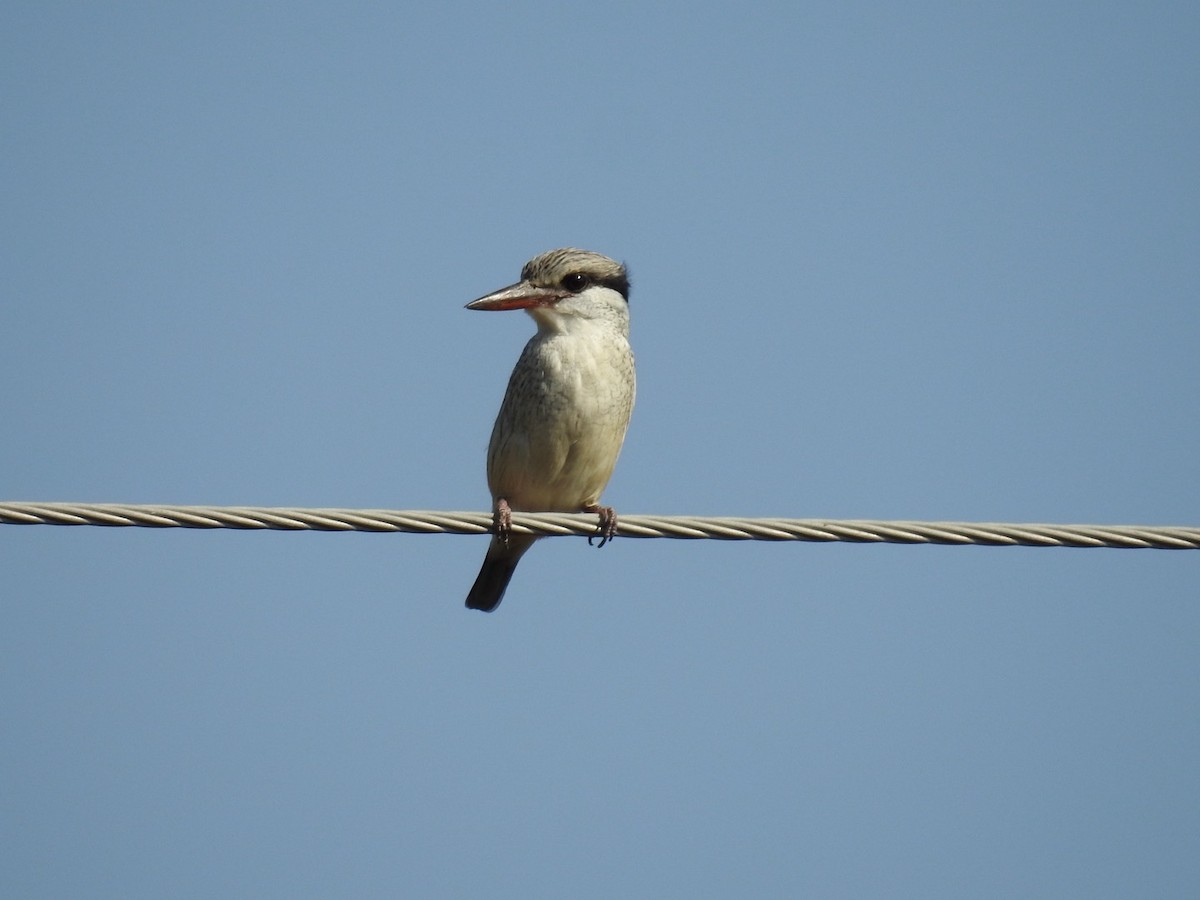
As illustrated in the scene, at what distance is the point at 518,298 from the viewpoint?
6820 mm

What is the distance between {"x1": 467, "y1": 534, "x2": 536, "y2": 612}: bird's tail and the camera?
7.45 metres

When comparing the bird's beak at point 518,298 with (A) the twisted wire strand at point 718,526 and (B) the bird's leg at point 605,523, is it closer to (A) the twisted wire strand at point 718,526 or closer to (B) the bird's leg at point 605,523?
(B) the bird's leg at point 605,523

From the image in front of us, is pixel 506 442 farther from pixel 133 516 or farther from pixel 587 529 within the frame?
pixel 133 516

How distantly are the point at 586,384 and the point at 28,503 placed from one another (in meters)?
2.96

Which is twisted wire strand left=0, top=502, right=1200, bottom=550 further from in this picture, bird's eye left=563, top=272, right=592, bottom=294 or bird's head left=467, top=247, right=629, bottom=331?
bird's eye left=563, top=272, right=592, bottom=294

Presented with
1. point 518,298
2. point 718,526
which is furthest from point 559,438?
point 718,526

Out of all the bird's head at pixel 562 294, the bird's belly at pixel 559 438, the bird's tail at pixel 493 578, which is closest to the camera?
the bird's belly at pixel 559 438

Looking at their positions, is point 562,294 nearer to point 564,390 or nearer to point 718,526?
point 564,390

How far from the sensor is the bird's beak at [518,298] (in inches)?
268

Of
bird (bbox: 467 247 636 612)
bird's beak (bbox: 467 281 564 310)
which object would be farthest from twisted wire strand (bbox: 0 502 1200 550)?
bird's beak (bbox: 467 281 564 310)

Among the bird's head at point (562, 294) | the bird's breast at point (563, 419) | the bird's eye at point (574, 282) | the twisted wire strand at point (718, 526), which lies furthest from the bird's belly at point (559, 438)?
the twisted wire strand at point (718, 526)

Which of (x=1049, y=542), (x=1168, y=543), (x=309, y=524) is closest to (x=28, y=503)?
(x=309, y=524)

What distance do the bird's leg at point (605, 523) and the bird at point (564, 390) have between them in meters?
0.05

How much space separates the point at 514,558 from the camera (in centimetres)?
749
